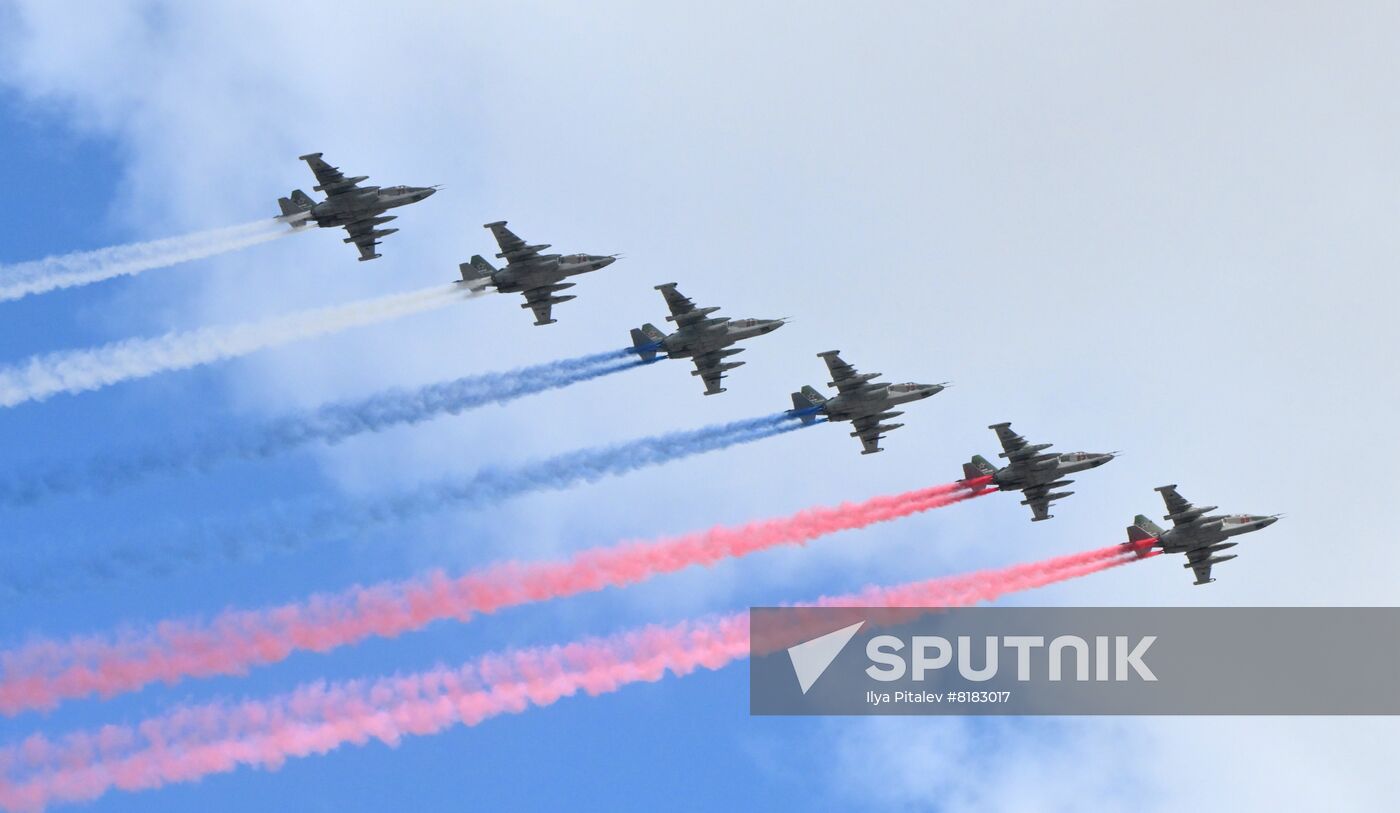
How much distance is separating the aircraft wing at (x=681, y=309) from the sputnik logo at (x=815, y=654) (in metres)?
21.7

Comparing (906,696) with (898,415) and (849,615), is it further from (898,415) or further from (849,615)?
(898,415)

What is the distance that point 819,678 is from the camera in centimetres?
11331

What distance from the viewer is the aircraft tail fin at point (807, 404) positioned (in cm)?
13038

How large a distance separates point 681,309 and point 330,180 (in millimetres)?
20592

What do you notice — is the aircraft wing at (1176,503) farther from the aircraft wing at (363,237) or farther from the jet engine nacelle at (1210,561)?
the aircraft wing at (363,237)

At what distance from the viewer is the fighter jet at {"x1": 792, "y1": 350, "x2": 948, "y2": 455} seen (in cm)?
12975

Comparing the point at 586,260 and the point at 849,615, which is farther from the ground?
the point at 586,260

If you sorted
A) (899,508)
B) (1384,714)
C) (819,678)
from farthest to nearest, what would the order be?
(899,508) < (1384,714) < (819,678)

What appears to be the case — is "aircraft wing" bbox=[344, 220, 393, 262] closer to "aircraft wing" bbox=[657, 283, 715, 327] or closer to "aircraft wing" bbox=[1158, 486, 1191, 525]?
"aircraft wing" bbox=[657, 283, 715, 327]

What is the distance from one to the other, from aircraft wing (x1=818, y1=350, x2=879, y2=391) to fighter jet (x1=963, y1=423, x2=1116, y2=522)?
7.86 m

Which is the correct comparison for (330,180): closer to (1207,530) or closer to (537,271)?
(537,271)

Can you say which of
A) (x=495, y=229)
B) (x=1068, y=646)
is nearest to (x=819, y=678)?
(x=1068, y=646)

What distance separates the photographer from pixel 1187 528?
5138 inches

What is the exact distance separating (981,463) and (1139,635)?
18056 millimetres
